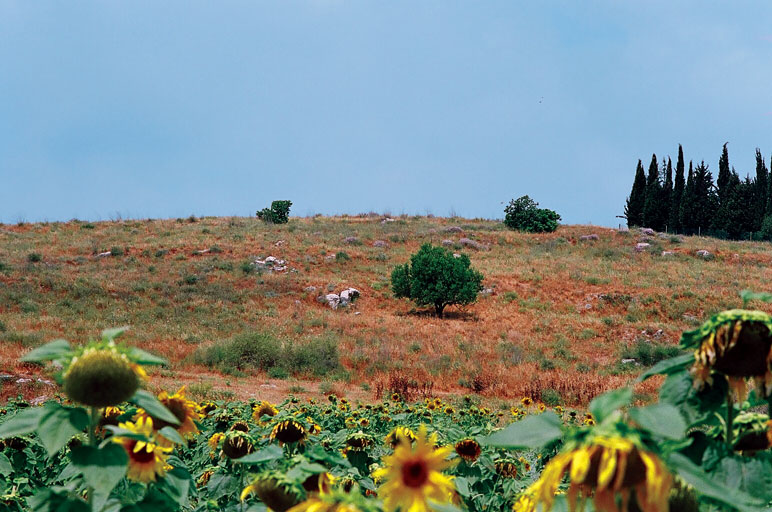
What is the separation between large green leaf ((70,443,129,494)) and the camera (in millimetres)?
1050

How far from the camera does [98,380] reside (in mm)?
1151

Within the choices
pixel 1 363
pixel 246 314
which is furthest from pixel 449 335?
pixel 1 363

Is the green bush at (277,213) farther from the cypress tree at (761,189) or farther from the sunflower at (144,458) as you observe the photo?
the sunflower at (144,458)

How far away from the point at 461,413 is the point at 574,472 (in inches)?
269

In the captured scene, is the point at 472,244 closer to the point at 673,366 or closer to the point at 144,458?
the point at 144,458

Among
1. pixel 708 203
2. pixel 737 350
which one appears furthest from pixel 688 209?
pixel 737 350

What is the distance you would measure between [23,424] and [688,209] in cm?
5415

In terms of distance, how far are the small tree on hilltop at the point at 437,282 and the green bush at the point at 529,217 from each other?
18.3 meters

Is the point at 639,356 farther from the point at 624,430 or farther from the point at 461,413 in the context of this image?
the point at 624,430

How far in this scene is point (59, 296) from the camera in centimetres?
2339

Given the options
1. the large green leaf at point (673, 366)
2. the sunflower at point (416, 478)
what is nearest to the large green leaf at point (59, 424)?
the sunflower at point (416, 478)

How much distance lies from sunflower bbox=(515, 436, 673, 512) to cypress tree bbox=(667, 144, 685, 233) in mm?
54378

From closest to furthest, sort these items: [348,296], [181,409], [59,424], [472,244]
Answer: [59,424] < [181,409] < [348,296] < [472,244]

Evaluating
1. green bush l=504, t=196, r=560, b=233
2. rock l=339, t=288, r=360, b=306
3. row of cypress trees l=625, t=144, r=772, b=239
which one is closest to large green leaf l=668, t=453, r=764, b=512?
rock l=339, t=288, r=360, b=306
